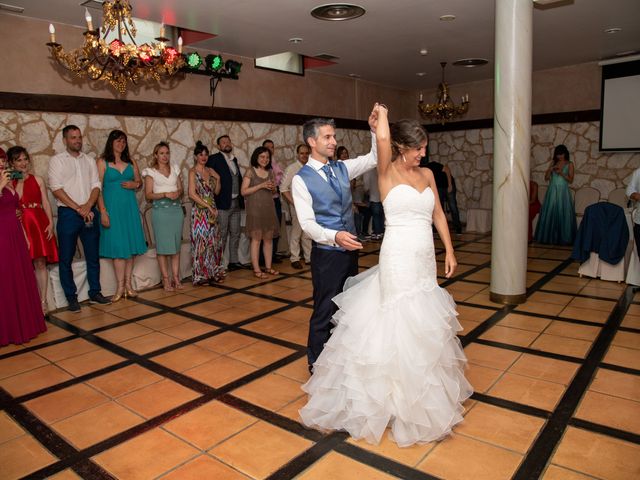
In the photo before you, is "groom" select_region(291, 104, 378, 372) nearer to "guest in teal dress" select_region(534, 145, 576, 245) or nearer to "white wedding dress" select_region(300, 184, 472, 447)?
"white wedding dress" select_region(300, 184, 472, 447)

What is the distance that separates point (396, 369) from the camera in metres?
2.33

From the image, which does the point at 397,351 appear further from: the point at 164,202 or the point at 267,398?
the point at 164,202

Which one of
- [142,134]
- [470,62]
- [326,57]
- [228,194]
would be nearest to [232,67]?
[326,57]

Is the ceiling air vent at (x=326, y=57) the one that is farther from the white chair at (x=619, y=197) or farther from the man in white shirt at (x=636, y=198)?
the white chair at (x=619, y=197)

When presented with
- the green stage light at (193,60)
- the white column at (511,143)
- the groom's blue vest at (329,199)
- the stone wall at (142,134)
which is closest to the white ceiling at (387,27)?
the green stage light at (193,60)

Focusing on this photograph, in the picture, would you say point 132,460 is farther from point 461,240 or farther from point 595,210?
point 461,240

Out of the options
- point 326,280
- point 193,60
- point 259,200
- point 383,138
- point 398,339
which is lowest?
point 398,339

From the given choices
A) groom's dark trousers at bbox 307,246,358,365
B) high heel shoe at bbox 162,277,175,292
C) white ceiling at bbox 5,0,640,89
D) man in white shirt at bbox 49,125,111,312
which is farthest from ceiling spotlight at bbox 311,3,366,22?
high heel shoe at bbox 162,277,175,292

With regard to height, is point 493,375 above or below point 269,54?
below

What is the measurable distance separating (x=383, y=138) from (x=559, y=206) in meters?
6.66

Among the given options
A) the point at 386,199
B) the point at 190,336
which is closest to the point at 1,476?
the point at 190,336

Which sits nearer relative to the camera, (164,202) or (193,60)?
(164,202)

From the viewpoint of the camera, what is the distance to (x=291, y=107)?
25.8ft

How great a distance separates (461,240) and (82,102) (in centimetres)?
633
